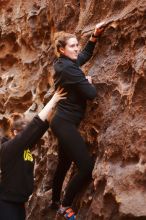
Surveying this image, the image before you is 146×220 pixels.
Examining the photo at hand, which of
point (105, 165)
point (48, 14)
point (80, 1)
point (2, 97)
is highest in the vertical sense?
point (80, 1)

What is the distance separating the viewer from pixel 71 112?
4.16 metres

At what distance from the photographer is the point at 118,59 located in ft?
13.7

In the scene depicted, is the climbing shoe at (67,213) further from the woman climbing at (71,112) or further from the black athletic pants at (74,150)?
the black athletic pants at (74,150)

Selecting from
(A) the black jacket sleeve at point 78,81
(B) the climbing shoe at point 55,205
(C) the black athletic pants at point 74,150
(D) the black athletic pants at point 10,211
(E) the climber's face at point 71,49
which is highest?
(E) the climber's face at point 71,49

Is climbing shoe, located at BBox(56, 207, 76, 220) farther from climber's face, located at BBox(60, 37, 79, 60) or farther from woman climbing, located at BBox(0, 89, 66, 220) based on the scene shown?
climber's face, located at BBox(60, 37, 79, 60)

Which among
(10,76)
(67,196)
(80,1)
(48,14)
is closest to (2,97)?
(10,76)

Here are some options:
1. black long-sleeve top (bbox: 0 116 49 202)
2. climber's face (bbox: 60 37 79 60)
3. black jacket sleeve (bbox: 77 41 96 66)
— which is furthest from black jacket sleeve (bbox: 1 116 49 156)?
black jacket sleeve (bbox: 77 41 96 66)

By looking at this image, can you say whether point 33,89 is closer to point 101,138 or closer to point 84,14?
point 84,14

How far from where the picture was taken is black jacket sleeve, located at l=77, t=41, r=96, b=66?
4505 millimetres

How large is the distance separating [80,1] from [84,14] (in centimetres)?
33

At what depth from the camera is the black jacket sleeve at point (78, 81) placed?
4066 millimetres

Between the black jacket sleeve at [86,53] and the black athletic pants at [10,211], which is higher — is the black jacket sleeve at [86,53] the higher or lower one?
the higher one

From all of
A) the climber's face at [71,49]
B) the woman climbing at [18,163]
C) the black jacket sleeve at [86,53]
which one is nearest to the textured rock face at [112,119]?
the black jacket sleeve at [86,53]

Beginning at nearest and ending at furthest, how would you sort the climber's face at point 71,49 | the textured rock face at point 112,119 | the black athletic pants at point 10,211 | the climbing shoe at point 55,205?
1. the textured rock face at point 112,119
2. the black athletic pants at point 10,211
3. the climber's face at point 71,49
4. the climbing shoe at point 55,205
